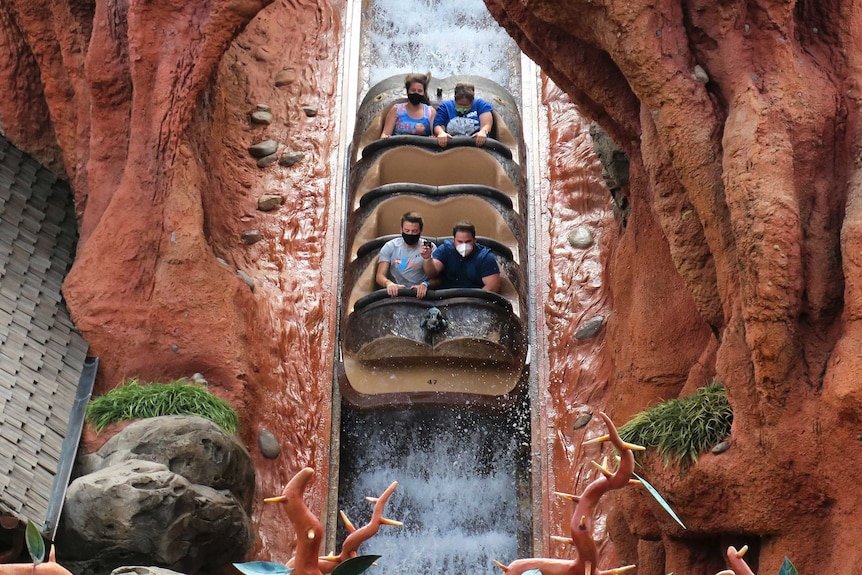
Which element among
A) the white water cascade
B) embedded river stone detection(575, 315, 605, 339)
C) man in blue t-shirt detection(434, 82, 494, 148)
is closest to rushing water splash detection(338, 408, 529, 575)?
the white water cascade

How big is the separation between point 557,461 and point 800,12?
3973 mm

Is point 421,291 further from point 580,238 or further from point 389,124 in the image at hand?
point 389,124

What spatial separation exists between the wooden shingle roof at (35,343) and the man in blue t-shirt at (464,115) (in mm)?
3218

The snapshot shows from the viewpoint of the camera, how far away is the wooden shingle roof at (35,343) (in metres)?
8.56

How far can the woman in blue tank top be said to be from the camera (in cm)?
1191

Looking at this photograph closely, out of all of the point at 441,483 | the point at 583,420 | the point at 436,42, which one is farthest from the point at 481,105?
the point at 441,483

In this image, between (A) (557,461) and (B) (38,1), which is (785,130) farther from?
(B) (38,1)

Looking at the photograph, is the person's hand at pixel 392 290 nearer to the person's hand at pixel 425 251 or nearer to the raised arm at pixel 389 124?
the person's hand at pixel 425 251

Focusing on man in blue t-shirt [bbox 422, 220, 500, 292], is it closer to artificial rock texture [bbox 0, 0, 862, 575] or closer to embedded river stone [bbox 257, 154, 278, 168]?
artificial rock texture [bbox 0, 0, 862, 575]

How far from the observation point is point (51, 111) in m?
10.9

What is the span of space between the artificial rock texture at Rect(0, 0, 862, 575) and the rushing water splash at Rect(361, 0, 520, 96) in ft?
1.99

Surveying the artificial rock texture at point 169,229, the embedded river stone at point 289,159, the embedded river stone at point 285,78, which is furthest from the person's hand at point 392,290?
the embedded river stone at point 285,78

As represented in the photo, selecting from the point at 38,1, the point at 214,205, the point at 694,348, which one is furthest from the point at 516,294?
the point at 38,1

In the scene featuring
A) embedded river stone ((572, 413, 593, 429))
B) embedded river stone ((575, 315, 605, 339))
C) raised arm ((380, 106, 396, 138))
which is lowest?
embedded river stone ((572, 413, 593, 429))
